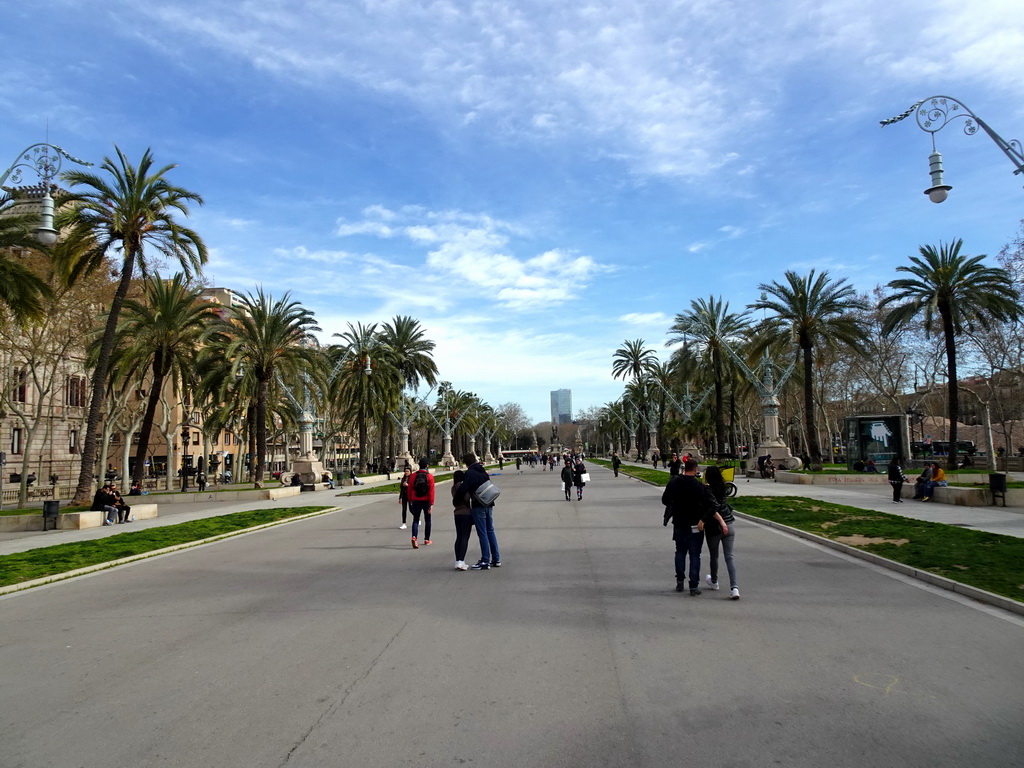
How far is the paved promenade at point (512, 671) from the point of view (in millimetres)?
4176

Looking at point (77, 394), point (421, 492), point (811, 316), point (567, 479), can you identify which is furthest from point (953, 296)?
point (77, 394)

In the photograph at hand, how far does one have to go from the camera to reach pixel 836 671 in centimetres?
546

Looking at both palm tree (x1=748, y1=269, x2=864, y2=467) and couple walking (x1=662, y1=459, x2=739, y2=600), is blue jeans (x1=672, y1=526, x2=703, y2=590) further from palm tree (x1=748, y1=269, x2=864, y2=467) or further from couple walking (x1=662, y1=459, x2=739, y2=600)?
palm tree (x1=748, y1=269, x2=864, y2=467)

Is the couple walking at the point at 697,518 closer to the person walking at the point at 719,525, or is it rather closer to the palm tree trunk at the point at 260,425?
the person walking at the point at 719,525

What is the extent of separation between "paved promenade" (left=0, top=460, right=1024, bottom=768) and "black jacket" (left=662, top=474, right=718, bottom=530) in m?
0.92

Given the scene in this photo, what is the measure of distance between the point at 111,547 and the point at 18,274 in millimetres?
7642

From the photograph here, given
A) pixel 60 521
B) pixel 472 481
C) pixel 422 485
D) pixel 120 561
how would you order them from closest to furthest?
pixel 472 481, pixel 120 561, pixel 422 485, pixel 60 521

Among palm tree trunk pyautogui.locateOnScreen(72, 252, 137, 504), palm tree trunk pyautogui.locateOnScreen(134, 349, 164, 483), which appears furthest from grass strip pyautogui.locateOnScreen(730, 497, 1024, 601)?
palm tree trunk pyautogui.locateOnScreen(134, 349, 164, 483)

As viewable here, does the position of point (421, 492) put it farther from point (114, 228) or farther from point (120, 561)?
point (114, 228)

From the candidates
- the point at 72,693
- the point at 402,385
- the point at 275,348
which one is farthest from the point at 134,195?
the point at 402,385

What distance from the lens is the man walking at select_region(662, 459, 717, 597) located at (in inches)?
323

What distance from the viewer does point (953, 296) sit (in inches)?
1373

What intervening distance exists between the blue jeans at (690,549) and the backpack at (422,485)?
18.8 ft

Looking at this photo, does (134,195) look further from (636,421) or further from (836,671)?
(636,421)
